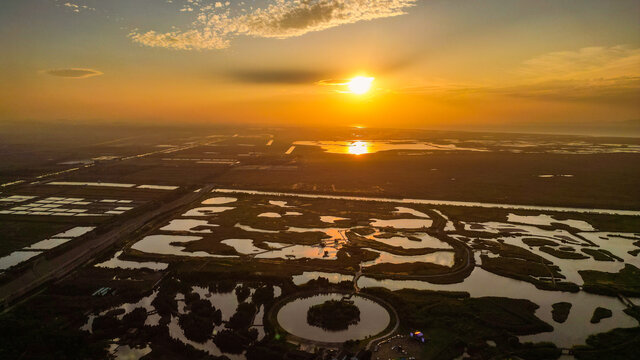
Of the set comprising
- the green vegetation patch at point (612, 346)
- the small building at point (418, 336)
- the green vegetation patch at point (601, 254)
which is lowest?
the green vegetation patch at point (612, 346)

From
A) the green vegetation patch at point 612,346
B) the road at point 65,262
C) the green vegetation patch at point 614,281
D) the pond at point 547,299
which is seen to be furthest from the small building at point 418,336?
the road at point 65,262

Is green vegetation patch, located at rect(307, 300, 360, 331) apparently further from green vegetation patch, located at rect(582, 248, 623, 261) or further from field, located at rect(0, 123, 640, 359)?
green vegetation patch, located at rect(582, 248, 623, 261)

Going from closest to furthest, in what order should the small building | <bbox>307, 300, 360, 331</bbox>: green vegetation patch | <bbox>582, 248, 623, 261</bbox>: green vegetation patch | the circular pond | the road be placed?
the small building
the circular pond
<bbox>307, 300, 360, 331</bbox>: green vegetation patch
the road
<bbox>582, 248, 623, 261</bbox>: green vegetation patch

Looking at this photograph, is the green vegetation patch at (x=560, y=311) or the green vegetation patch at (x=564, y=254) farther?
the green vegetation patch at (x=564, y=254)

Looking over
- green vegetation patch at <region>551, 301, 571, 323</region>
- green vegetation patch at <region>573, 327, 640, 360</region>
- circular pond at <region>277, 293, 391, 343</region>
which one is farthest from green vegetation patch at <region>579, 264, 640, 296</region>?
circular pond at <region>277, 293, 391, 343</region>

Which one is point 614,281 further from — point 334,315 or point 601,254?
point 334,315

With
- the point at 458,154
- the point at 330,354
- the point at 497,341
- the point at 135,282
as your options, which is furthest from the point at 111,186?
the point at 458,154

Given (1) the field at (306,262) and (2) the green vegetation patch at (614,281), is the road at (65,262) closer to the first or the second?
(1) the field at (306,262)
